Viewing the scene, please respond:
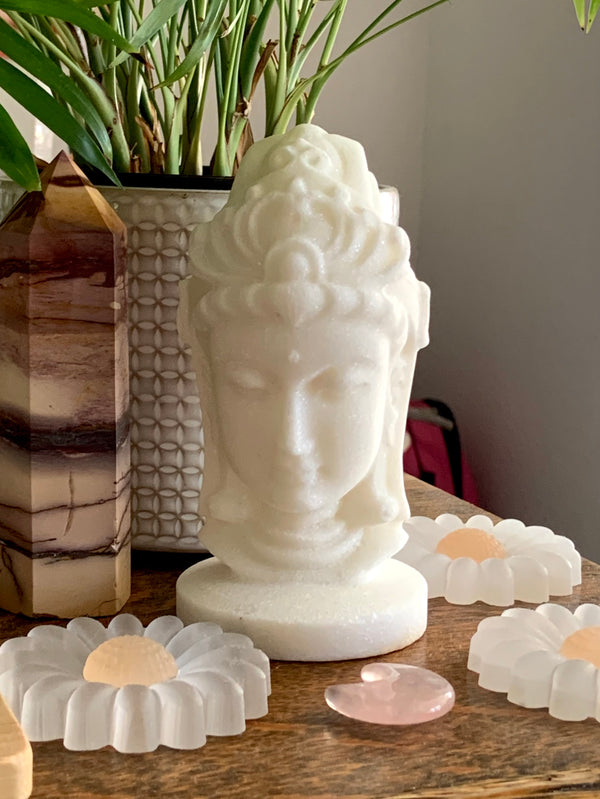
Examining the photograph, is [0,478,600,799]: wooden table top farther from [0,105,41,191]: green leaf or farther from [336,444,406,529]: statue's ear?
[0,105,41,191]: green leaf

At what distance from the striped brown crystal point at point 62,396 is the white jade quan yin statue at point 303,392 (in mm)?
67

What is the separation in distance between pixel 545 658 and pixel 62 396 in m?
0.39

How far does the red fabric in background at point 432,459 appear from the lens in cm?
197

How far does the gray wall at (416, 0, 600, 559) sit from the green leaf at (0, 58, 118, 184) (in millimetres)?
1199

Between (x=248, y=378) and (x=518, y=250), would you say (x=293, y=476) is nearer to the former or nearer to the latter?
(x=248, y=378)

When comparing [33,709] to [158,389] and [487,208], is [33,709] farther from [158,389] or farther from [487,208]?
[487,208]

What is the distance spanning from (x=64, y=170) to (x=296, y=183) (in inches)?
7.4

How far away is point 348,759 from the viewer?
62cm

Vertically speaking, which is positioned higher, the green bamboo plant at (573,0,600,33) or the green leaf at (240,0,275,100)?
the green bamboo plant at (573,0,600,33)

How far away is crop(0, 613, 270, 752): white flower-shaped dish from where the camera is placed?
0.63 m

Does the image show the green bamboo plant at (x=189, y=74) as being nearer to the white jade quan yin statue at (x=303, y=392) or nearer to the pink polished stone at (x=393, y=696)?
the white jade quan yin statue at (x=303, y=392)

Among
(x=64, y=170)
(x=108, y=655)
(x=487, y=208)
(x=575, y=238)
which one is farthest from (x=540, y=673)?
(x=487, y=208)

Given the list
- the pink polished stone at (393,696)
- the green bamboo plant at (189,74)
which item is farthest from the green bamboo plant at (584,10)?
the pink polished stone at (393,696)

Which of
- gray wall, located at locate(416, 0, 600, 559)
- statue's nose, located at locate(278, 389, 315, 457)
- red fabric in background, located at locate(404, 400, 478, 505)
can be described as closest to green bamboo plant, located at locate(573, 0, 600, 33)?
statue's nose, located at locate(278, 389, 315, 457)
